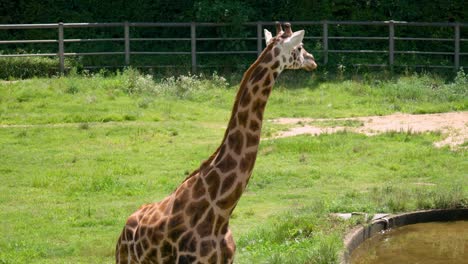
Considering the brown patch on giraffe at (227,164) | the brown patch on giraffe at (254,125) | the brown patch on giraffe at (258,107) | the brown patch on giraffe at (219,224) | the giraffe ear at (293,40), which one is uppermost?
the giraffe ear at (293,40)

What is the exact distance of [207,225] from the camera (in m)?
7.32

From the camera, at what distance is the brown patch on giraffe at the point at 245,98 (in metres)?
7.37

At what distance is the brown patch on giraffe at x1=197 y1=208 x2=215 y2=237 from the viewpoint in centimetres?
729

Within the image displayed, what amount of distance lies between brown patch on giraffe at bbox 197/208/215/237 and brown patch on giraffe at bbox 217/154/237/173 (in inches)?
13.0

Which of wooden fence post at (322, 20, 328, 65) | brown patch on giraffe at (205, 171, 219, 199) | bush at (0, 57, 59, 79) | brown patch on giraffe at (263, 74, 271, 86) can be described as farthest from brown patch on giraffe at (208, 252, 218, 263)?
wooden fence post at (322, 20, 328, 65)

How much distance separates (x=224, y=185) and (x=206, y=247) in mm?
502

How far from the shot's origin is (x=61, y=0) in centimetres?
2748

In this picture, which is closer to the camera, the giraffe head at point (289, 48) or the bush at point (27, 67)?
the giraffe head at point (289, 48)

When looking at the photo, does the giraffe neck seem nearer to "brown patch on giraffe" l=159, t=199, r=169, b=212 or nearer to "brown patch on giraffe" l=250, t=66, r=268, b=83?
"brown patch on giraffe" l=250, t=66, r=268, b=83

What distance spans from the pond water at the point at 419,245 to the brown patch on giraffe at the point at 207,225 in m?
3.64

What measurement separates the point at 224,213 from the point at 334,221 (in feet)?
13.8

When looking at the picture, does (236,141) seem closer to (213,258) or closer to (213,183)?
(213,183)

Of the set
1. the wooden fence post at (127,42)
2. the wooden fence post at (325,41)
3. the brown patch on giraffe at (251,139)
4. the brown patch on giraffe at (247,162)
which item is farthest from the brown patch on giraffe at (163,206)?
the wooden fence post at (325,41)

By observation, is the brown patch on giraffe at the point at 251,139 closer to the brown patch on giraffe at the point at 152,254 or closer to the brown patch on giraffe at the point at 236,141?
the brown patch on giraffe at the point at 236,141
